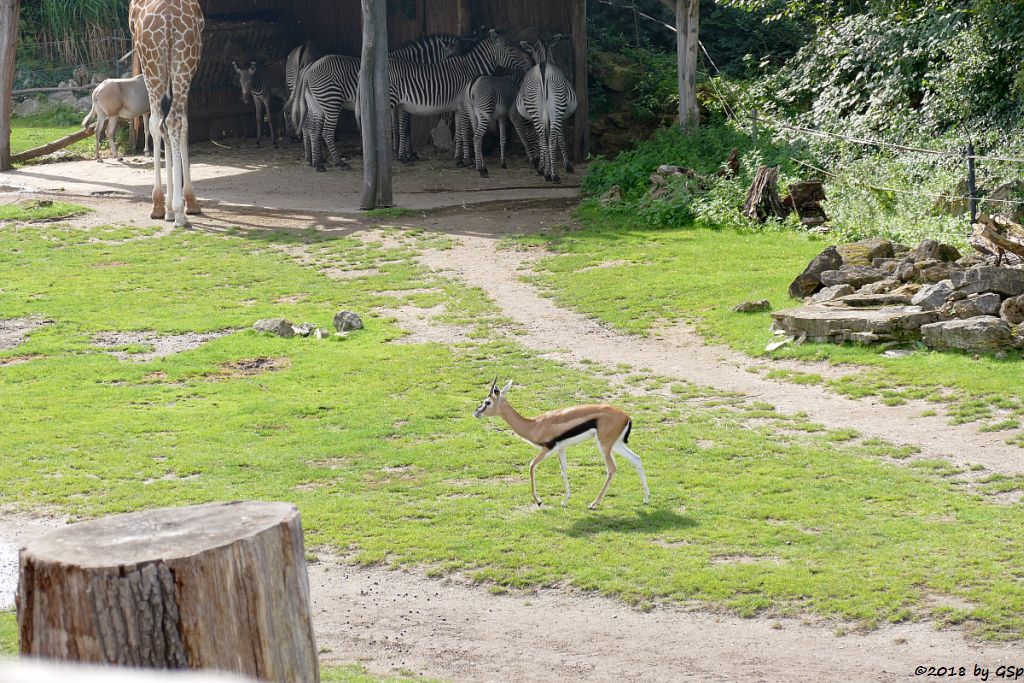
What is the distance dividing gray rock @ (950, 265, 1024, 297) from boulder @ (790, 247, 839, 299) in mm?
1948

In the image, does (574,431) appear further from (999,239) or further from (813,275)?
(999,239)

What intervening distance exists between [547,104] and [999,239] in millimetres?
11246

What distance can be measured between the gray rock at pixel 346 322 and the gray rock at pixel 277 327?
49 cm

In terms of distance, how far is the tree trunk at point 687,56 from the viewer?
21812mm

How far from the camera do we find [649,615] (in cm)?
679

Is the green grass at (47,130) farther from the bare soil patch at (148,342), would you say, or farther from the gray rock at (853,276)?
the gray rock at (853,276)

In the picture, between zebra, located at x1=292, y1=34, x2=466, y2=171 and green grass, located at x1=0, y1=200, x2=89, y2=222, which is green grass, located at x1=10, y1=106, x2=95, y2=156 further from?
green grass, located at x1=0, y1=200, x2=89, y2=222

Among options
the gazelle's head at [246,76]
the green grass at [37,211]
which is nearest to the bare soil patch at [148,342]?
the green grass at [37,211]

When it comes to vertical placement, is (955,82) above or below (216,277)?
above

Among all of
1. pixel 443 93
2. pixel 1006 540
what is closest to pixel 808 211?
pixel 443 93

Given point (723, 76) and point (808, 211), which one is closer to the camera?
point (808, 211)

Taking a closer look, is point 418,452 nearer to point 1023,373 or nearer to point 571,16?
point 1023,373

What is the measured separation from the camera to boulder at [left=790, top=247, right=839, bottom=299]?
13570 mm

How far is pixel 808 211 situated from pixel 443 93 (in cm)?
894
